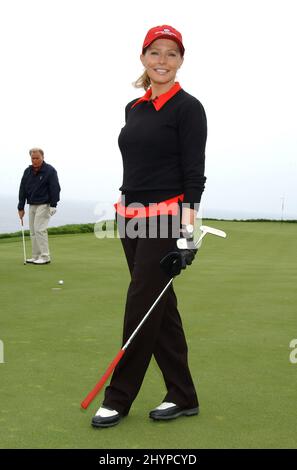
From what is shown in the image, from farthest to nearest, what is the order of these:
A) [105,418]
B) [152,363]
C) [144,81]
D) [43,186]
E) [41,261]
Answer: [43,186], [41,261], [152,363], [144,81], [105,418]

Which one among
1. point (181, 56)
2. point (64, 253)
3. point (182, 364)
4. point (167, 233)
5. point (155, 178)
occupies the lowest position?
Answer: point (64, 253)

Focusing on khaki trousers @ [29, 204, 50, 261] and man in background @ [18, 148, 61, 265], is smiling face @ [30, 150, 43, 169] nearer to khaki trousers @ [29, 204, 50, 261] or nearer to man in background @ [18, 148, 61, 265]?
man in background @ [18, 148, 61, 265]

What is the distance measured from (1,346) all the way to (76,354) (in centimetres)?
57

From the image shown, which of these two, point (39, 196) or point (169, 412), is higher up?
point (39, 196)

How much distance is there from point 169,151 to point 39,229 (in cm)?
785

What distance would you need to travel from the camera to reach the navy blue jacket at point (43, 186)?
431 inches

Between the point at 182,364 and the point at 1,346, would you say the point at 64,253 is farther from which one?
the point at 182,364

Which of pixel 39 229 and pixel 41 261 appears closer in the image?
Answer: pixel 41 261

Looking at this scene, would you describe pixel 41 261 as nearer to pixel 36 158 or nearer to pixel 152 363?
pixel 36 158

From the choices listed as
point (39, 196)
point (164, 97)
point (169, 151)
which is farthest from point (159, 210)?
point (39, 196)

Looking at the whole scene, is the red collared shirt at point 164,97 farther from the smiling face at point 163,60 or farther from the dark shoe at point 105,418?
the dark shoe at point 105,418

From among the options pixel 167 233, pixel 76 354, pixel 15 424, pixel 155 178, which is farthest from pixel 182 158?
pixel 76 354

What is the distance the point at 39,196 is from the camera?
1105 centimetres

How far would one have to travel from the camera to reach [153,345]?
11.2 ft
